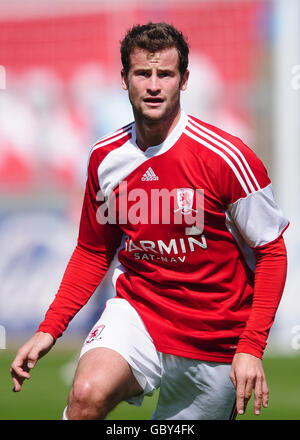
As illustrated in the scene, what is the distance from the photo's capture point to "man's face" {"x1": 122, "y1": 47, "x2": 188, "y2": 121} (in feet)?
10.2

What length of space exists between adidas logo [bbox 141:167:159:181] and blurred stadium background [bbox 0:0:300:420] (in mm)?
5342

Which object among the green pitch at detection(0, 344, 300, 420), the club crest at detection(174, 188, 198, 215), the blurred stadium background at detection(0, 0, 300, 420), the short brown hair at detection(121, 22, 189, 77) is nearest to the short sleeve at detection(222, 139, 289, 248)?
the club crest at detection(174, 188, 198, 215)

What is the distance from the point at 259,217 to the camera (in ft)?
9.98

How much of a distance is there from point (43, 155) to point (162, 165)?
19.7 ft

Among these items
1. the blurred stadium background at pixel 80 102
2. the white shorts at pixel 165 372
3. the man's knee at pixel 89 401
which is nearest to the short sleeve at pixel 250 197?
the white shorts at pixel 165 372

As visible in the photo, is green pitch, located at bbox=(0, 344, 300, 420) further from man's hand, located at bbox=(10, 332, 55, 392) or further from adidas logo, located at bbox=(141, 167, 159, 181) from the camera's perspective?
adidas logo, located at bbox=(141, 167, 159, 181)

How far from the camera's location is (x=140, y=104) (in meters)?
3.13

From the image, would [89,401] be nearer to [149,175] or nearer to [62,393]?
[149,175]

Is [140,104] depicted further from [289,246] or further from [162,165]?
[289,246]

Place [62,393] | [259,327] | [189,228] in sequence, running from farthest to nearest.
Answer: [62,393] → [189,228] → [259,327]

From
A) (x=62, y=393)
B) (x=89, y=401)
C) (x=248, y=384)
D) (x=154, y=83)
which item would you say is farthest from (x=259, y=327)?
(x=62, y=393)

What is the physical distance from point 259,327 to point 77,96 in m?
6.52
